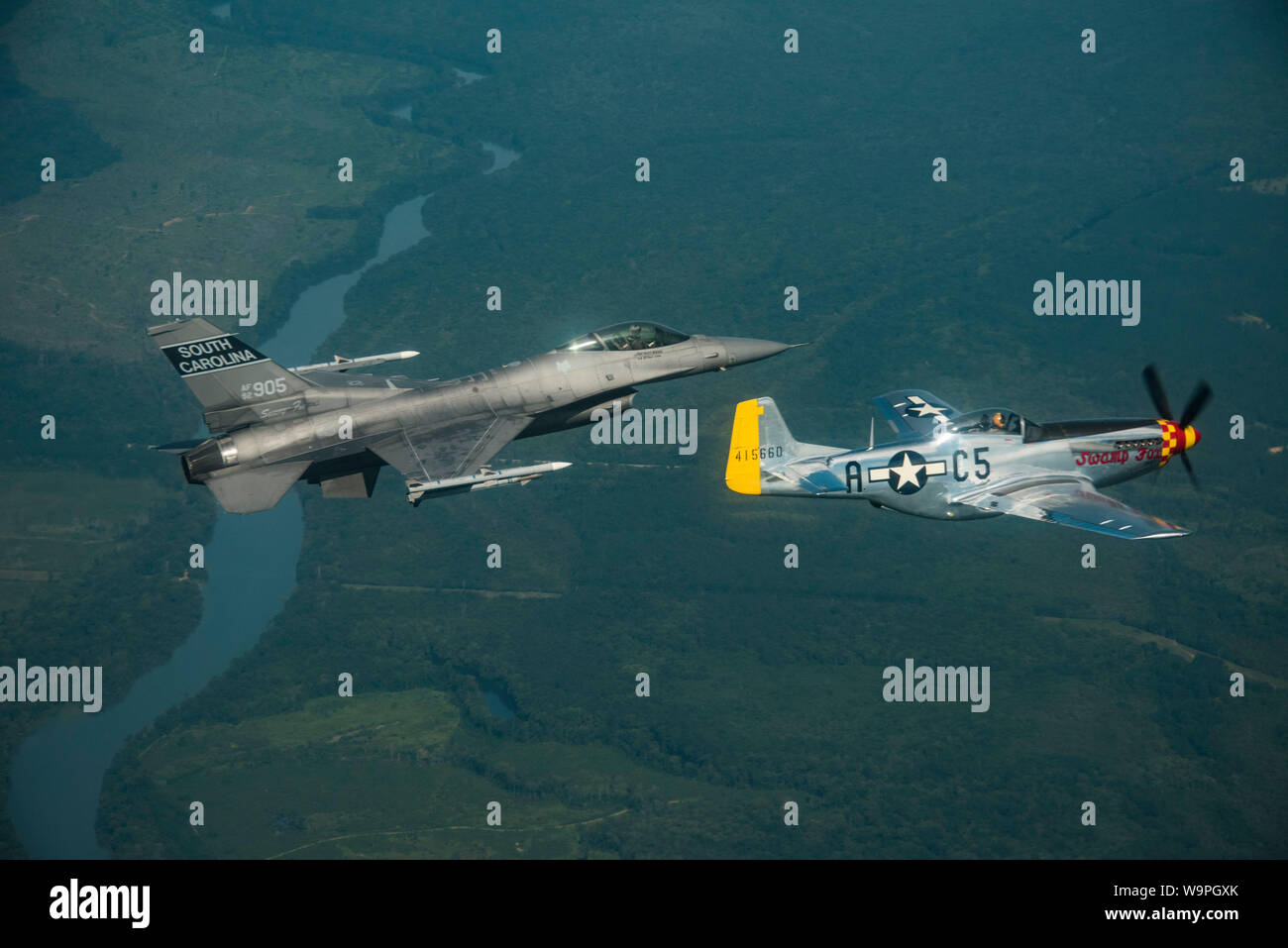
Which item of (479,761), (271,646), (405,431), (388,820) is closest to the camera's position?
(405,431)

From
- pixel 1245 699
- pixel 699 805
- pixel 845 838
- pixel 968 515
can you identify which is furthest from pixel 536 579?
pixel 968 515

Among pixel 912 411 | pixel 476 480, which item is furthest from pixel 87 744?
pixel 476 480

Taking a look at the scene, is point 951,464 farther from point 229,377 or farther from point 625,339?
point 229,377

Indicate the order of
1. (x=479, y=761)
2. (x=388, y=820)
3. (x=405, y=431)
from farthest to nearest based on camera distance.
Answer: (x=479, y=761) → (x=388, y=820) → (x=405, y=431)

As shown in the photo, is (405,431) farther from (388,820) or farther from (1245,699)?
(1245,699)

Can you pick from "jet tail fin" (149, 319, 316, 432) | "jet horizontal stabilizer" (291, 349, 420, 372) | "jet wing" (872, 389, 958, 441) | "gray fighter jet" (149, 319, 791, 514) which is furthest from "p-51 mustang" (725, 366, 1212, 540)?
"jet tail fin" (149, 319, 316, 432)

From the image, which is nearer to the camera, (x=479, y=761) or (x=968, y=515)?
(x=968, y=515)

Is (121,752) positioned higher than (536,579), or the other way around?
(536,579)
